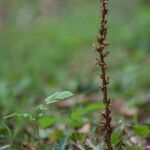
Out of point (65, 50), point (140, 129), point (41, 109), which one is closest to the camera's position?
point (41, 109)

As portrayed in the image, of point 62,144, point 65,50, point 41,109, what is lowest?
point 65,50

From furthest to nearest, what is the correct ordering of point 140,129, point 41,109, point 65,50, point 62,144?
1. point 65,50
2. point 140,129
3. point 62,144
4. point 41,109

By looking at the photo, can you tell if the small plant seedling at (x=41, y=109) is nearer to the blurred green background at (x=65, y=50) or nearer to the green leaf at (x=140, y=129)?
the green leaf at (x=140, y=129)

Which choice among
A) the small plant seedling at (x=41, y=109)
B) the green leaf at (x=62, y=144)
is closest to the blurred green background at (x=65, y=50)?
the green leaf at (x=62, y=144)

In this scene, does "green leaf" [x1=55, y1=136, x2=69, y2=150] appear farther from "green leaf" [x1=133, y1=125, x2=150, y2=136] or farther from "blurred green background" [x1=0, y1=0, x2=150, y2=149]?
"blurred green background" [x1=0, y1=0, x2=150, y2=149]

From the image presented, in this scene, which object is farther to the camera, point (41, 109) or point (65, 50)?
point (65, 50)

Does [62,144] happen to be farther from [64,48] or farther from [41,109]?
[64,48]

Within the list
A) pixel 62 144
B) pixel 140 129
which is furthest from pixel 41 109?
pixel 140 129

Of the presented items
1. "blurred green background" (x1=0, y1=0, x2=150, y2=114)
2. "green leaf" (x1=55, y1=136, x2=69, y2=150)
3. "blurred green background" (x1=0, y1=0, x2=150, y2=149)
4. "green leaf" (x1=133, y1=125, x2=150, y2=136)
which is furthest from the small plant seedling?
"blurred green background" (x1=0, y1=0, x2=150, y2=114)

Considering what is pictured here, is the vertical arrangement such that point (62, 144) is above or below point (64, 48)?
above
